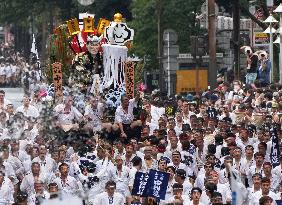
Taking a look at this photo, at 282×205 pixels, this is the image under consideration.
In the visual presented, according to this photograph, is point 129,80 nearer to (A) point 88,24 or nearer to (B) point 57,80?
(B) point 57,80

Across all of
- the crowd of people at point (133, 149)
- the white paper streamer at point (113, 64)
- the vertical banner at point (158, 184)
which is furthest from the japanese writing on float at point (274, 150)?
the white paper streamer at point (113, 64)

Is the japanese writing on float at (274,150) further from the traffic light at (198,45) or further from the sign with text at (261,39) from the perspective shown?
the sign with text at (261,39)

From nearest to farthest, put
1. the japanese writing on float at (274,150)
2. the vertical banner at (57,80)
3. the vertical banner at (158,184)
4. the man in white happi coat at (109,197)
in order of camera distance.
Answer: the vertical banner at (158,184), the man in white happi coat at (109,197), the japanese writing on float at (274,150), the vertical banner at (57,80)

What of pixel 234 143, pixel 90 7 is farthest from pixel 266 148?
pixel 90 7

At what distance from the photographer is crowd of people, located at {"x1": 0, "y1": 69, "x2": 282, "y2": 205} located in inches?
762

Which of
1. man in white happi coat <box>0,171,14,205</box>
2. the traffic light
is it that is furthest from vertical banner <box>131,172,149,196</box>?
the traffic light

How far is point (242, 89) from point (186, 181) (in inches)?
429

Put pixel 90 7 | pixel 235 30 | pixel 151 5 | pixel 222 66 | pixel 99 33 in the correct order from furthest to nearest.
Result: pixel 90 7 → pixel 222 66 → pixel 151 5 → pixel 235 30 → pixel 99 33

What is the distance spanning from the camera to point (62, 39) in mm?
27438

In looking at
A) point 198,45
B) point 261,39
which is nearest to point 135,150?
point 198,45

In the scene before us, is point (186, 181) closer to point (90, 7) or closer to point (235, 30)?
point (235, 30)

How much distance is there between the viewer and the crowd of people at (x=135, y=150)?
63.5ft

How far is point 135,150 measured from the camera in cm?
2194

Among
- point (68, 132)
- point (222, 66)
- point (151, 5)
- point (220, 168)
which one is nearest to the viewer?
point (220, 168)
